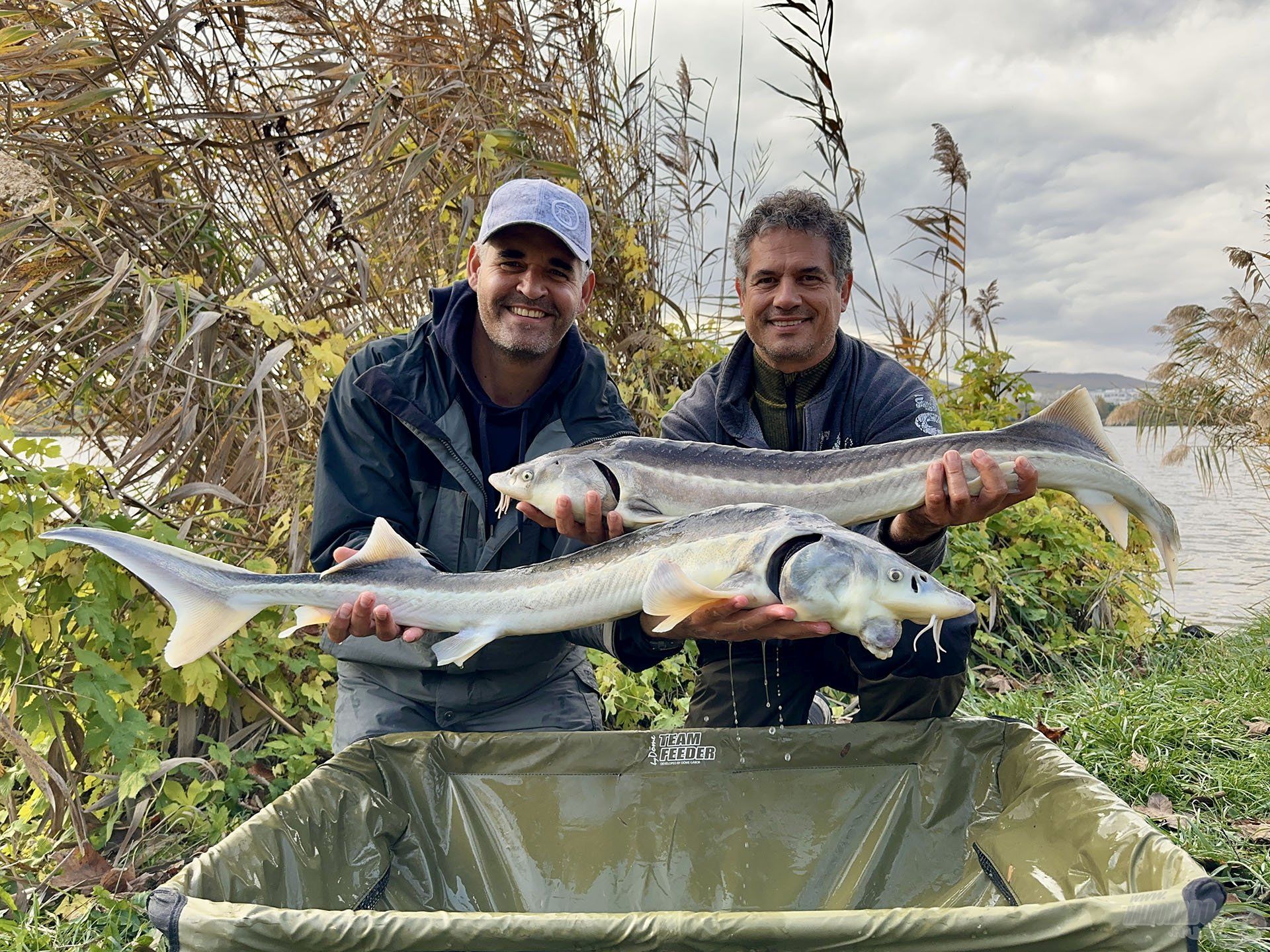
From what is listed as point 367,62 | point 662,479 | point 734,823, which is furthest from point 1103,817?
point 367,62

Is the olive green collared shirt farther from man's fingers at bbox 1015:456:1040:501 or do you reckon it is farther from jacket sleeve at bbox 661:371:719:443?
man's fingers at bbox 1015:456:1040:501

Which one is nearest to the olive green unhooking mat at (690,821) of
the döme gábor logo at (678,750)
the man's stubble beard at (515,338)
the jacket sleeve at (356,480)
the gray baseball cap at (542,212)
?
the döme gábor logo at (678,750)

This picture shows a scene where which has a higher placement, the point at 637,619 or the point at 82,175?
the point at 82,175

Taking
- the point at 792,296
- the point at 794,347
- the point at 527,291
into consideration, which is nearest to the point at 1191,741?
the point at 794,347

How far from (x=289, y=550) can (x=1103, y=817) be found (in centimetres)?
252

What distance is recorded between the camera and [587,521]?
235 centimetres

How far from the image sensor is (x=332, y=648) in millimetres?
2701

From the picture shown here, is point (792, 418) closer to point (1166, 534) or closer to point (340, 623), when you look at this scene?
point (1166, 534)

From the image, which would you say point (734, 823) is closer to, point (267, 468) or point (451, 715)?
point (451, 715)

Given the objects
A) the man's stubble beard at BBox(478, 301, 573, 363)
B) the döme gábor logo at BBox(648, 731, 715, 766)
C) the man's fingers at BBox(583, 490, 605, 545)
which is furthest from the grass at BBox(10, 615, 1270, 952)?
the man's stubble beard at BBox(478, 301, 573, 363)

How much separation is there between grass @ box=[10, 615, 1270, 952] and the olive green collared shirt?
1.38m

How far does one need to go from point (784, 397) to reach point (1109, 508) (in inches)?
38.3

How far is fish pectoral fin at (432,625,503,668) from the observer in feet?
6.97

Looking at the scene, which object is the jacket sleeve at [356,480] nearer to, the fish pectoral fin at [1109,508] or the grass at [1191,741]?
the fish pectoral fin at [1109,508]
